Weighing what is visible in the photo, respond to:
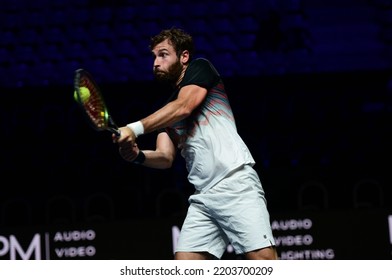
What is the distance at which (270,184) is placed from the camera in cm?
627

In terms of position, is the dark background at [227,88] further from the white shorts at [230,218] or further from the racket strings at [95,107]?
the racket strings at [95,107]

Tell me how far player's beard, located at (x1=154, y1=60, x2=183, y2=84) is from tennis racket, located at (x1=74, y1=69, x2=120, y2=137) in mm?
310

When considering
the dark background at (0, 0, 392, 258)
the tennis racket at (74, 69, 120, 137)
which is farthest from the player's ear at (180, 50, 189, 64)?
the dark background at (0, 0, 392, 258)

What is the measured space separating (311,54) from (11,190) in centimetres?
318

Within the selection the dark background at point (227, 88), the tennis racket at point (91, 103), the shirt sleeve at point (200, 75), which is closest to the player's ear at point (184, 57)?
the shirt sleeve at point (200, 75)

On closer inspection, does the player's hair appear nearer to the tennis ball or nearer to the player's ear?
the player's ear

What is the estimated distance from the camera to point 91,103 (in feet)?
11.3

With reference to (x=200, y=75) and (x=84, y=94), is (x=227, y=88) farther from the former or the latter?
(x=84, y=94)

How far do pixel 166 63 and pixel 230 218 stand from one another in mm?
760

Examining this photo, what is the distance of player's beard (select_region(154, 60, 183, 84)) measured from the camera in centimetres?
371

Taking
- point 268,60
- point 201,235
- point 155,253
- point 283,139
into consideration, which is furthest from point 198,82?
point 268,60

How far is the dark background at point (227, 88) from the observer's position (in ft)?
21.9

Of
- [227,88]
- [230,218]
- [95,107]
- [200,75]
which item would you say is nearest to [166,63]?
[200,75]
